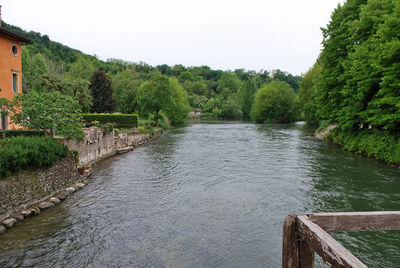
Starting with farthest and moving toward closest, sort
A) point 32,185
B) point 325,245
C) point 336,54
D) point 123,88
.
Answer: point 123,88 → point 336,54 → point 32,185 → point 325,245

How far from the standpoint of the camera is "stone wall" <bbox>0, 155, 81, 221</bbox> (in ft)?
30.0

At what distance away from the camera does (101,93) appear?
152 ft

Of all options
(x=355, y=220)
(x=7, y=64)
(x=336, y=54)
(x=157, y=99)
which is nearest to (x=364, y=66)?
(x=336, y=54)

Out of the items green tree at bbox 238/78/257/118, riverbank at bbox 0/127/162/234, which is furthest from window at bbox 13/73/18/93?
green tree at bbox 238/78/257/118

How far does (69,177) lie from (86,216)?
3.87m

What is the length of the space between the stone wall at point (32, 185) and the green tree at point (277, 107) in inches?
2249

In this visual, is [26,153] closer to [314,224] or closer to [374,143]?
[314,224]

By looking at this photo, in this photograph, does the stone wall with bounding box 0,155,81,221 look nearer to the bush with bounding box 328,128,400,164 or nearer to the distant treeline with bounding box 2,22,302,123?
the bush with bounding box 328,128,400,164

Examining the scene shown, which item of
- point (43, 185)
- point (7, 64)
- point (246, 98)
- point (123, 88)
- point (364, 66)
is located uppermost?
point (246, 98)

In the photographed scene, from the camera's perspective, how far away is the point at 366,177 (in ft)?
47.8


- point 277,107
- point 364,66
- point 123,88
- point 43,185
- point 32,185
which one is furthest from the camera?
point 277,107

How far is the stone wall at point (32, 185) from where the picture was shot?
916 centimetres

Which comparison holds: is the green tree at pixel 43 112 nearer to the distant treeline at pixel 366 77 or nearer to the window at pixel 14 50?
the window at pixel 14 50

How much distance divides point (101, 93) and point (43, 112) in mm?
35731
